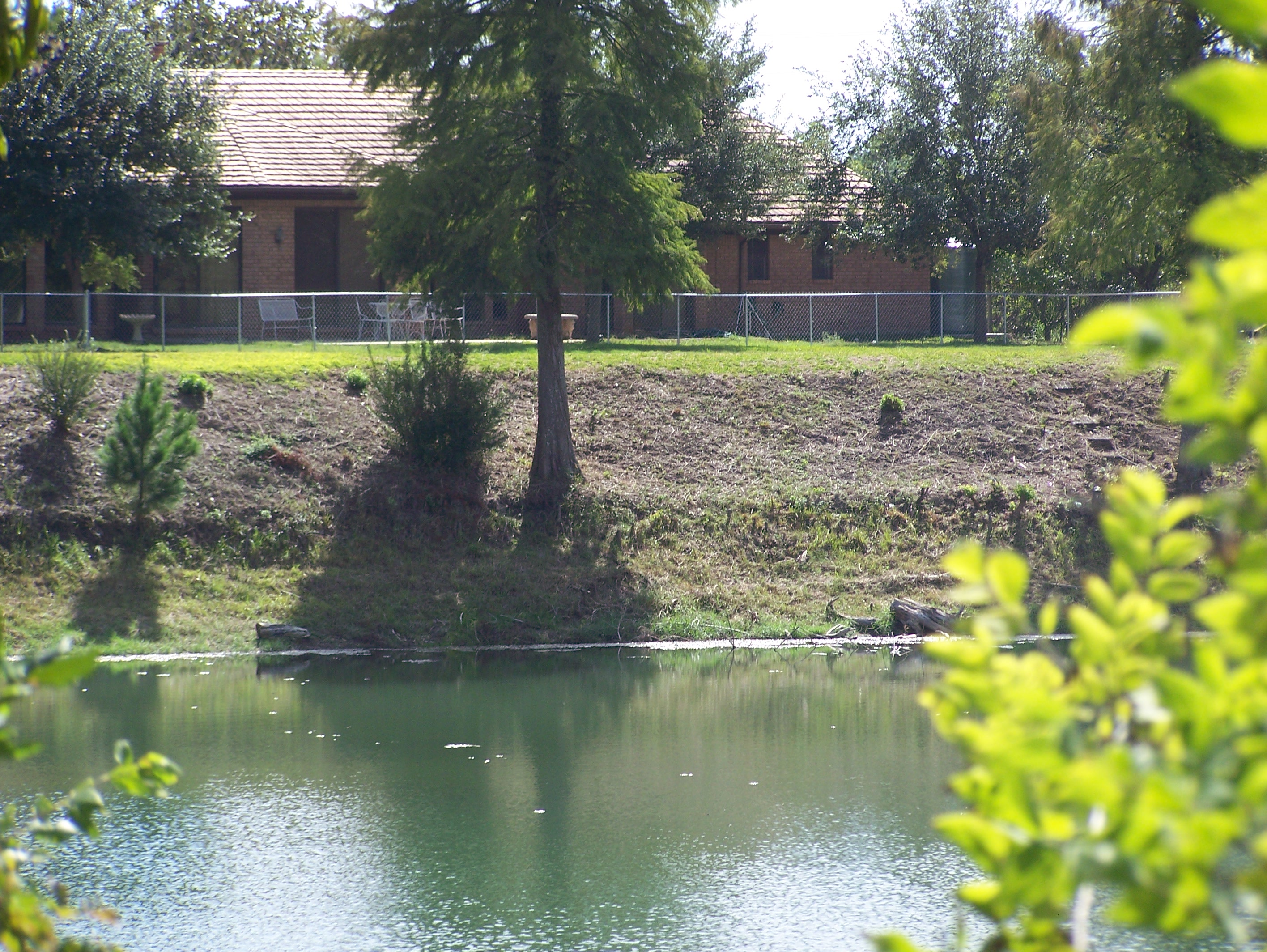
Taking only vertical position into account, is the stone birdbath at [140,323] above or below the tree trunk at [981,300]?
below

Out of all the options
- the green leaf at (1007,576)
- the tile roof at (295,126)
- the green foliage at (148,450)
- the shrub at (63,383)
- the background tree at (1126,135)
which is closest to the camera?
the green leaf at (1007,576)

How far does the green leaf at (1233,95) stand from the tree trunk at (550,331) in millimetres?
16621

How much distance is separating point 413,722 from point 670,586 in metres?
5.91

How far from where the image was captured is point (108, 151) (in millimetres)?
23781

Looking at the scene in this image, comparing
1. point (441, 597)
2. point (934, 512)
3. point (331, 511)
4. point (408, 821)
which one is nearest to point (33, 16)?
point (408, 821)

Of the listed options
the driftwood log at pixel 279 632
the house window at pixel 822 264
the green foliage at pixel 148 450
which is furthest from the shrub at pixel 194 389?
the house window at pixel 822 264

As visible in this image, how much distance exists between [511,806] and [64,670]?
327 inches

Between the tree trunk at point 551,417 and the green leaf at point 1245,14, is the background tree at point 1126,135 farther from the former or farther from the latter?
the green leaf at point 1245,14

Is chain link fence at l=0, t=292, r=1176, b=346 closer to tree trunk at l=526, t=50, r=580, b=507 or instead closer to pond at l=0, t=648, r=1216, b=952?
tree trunk at l=526, t=50, r=580, b=507

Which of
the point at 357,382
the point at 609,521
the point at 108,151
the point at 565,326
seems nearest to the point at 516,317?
the point at 565,326

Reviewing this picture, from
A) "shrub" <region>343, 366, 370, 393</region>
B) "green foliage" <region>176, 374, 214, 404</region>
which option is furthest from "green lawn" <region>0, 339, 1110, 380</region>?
"green foliage" <region>176, 374, 214, 404</region>

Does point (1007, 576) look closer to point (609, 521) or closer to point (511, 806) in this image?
point (511, 806)

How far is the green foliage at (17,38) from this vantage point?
9.19ft

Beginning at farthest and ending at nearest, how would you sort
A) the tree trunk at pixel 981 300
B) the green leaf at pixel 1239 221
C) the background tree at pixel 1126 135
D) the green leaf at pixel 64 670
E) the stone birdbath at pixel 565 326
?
the tree trunk at pixel 981 300, the stone birdbath at pixel 565 326, the background tree at pixel 1126 135, the green leaf at pixel 64 670, the green leaf at pixel 1239 221
